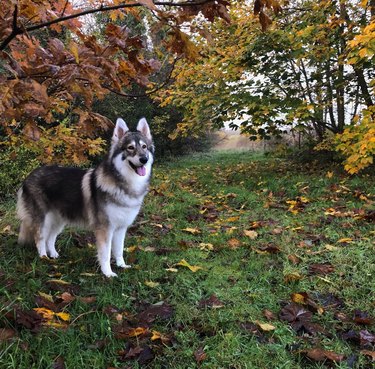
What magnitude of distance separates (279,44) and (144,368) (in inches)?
286

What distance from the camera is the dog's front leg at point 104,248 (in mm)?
3721

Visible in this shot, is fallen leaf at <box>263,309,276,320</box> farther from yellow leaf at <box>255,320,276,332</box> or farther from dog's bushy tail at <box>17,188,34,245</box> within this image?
dog's bushy tail at <box>17,188,34,245</box>

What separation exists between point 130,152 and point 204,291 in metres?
1.58

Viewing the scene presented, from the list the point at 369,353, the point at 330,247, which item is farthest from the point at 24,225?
the point at 369,353

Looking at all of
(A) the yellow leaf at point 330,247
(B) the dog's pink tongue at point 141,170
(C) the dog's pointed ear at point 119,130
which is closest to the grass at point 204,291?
(A) the yellow leaf at point 330,247

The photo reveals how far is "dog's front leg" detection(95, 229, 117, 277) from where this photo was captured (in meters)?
3.72

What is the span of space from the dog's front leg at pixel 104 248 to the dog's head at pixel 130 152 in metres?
0.67

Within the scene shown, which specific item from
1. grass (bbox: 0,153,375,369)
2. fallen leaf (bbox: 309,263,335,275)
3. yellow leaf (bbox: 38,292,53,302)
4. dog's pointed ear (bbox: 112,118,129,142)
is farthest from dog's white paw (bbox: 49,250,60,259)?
fallen leaf (bbox: 309,263,335,275)

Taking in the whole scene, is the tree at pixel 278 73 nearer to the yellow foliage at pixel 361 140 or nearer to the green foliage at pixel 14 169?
the yellow foliage at pixel 361 140

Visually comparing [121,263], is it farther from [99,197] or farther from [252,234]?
[252,234]

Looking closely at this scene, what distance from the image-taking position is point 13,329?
249 centimetres

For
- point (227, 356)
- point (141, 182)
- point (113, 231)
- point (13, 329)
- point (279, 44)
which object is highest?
point (279, 44)

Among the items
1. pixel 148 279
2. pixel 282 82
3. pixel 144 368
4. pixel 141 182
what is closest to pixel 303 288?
pixel 148 279

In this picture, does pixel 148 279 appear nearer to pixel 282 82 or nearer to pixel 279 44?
pixel 279 44
